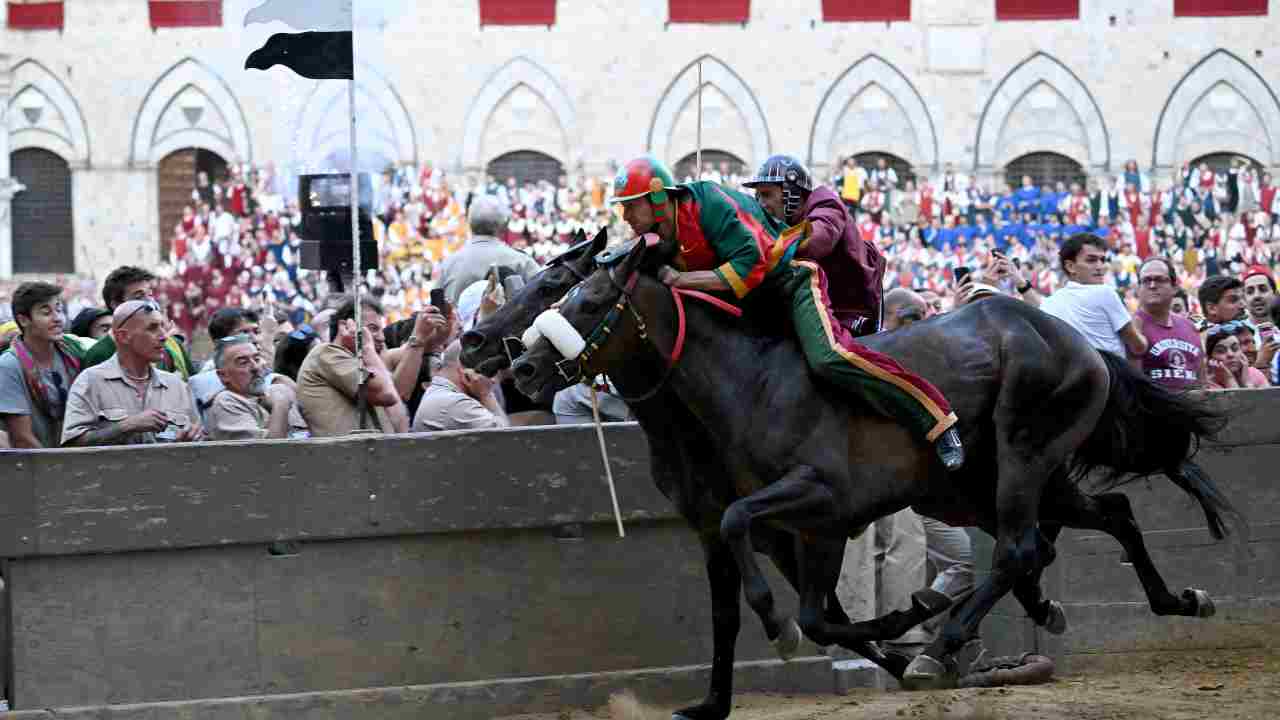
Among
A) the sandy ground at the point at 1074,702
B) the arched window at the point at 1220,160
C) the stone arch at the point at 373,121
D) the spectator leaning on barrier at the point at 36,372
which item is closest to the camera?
the sandy ground at the point at 1074,702

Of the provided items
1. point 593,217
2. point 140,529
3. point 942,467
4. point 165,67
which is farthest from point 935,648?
point 165,67

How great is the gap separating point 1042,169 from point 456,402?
99.4 ft

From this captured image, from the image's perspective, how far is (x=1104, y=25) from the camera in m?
36.7

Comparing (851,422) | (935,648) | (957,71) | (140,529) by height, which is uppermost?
(957,71)

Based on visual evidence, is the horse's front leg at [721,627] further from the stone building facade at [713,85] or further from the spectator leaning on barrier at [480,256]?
the stone building facade at [713,85]

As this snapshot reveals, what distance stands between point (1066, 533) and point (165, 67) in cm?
3139

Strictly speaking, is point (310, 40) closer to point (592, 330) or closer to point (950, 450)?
point (592, 330)

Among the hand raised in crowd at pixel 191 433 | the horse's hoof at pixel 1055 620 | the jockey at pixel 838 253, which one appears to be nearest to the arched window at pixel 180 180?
the hand raised in crowd at pixel 191 433

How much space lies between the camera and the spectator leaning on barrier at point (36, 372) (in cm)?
872

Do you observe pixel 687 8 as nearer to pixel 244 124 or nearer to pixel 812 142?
pixel 812 142

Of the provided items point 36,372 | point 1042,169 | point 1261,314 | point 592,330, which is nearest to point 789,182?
point 592,330

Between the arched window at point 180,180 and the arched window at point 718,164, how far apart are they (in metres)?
10.1

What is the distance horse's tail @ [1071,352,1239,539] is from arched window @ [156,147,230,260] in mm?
31618

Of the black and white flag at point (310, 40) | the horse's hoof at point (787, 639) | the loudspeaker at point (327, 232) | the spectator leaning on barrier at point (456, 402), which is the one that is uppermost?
the black and white flag at point (310, 40)
